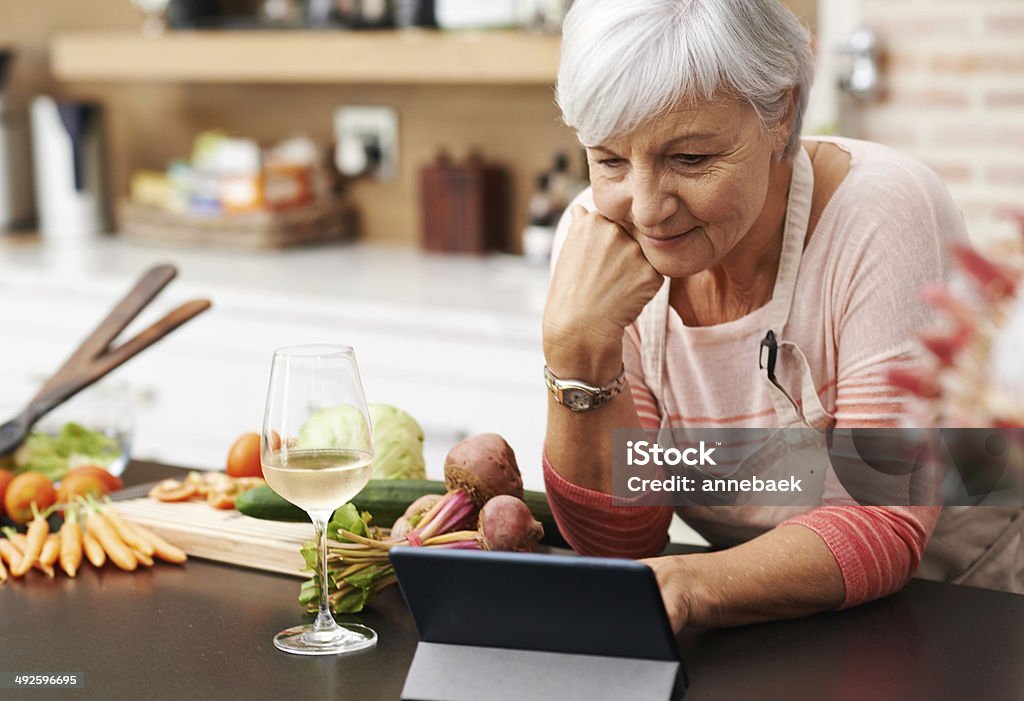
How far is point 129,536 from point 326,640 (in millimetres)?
333

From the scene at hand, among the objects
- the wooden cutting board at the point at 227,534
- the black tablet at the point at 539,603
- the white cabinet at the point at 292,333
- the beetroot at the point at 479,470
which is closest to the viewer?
the black tablet at the point at 539,603

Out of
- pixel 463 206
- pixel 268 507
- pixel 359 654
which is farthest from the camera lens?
pixel 463 206

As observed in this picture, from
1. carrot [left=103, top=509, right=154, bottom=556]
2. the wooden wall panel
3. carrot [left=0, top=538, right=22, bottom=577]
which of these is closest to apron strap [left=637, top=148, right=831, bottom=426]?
carrot [left=103, top=509, right=154, bottom=556]

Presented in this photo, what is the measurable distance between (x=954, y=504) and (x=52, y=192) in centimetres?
297

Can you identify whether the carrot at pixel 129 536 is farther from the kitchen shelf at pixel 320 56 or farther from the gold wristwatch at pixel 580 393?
the kitchen shelf at pixel 320 56

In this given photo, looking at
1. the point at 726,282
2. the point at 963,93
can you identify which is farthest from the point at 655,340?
the point at 963,93

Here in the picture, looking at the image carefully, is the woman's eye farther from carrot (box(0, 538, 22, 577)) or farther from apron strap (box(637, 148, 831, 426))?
carrot (box(0, 538, 22, 577))

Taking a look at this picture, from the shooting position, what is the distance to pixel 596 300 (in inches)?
50.8

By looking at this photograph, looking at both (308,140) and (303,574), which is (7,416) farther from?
(308,140)

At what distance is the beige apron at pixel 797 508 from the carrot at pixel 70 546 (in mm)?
621

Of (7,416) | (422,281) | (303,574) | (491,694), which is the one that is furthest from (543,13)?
(491,694)

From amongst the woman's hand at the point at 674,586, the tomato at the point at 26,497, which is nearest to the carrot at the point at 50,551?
the tomato at the point at 26,497

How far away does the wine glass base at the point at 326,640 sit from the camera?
1.06 metres

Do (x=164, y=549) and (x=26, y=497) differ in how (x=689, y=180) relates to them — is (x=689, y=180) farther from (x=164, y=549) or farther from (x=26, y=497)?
(x=26, y=497)
